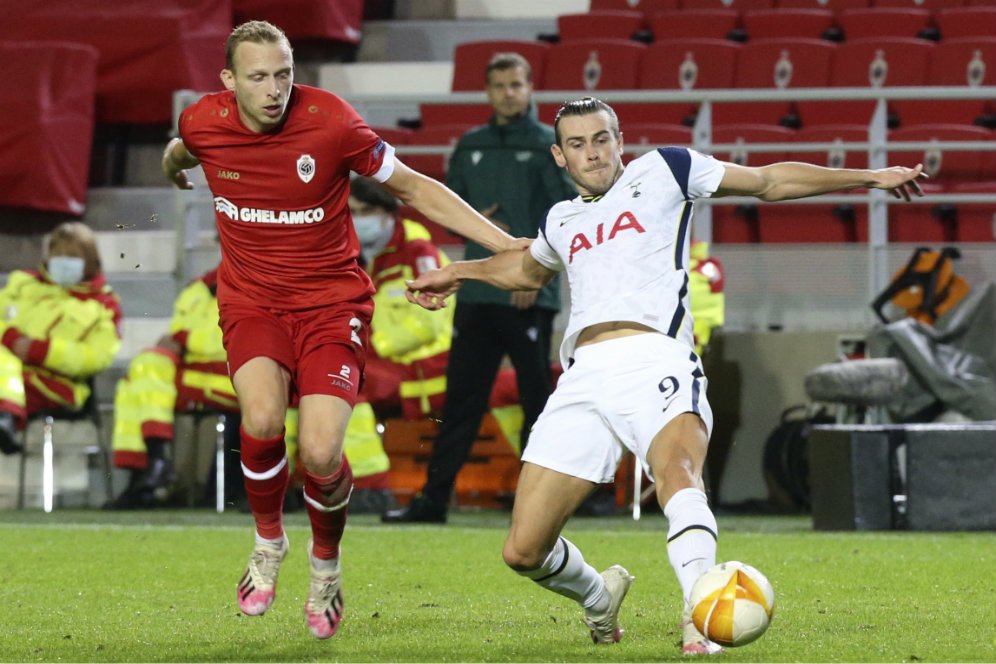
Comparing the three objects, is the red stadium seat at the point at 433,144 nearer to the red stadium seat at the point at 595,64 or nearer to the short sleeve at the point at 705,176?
the red stadium seat at the point at 595,64

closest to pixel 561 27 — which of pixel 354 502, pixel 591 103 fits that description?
pixel 354 502

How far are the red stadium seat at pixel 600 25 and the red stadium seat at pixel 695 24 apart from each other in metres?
0.26

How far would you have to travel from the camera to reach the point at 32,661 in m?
4.69

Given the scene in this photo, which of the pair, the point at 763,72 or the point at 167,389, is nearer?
the point at 167,389

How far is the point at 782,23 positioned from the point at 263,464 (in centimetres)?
1030

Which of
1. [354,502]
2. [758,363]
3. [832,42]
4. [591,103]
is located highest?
[832,42]

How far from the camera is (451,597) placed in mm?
6348

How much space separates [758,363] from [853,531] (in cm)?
196

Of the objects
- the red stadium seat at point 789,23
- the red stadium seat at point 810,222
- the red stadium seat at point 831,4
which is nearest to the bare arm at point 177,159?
the red stadium seat at point 810,222

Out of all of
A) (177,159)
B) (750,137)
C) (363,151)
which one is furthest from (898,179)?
(750,137)

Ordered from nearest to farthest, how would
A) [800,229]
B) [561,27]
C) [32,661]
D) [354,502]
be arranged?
[32,661], [354,502], [800,229], [561,27]

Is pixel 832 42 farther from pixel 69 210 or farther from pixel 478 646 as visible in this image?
pixel 478 646

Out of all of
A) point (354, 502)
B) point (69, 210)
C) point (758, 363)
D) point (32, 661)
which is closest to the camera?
point (32, 661)

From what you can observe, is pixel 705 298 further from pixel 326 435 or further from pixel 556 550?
pixel 556 550
